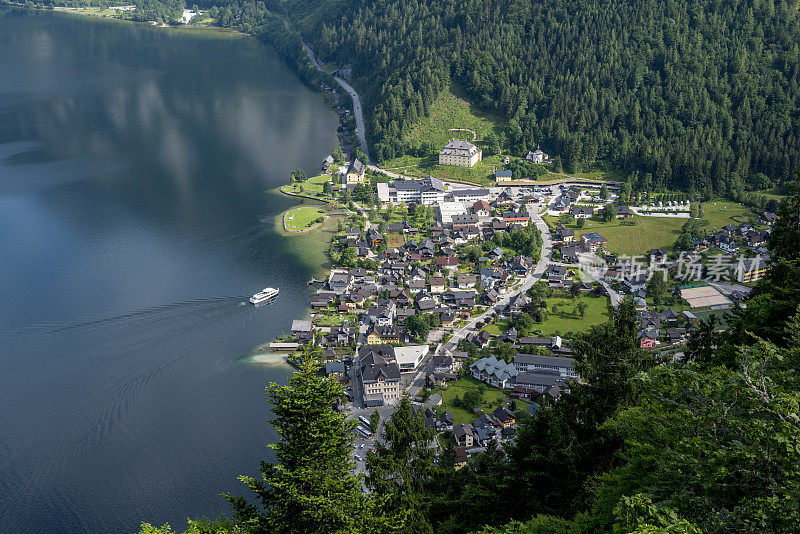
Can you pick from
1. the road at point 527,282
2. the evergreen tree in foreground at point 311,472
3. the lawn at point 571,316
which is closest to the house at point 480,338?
the road at point 527,282

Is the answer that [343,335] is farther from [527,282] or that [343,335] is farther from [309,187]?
[309,187]

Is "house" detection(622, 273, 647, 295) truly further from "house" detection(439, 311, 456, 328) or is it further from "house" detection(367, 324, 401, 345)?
"house" detection(367, 324, 401, 345)

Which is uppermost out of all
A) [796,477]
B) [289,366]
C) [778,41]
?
[796,477]

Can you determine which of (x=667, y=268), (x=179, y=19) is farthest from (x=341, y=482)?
(x=179, y=19)

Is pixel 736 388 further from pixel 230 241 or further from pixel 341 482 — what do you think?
pixel 230 241

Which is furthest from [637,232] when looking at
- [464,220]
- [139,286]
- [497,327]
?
[139,286]

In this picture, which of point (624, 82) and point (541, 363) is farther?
point (624, 82)
